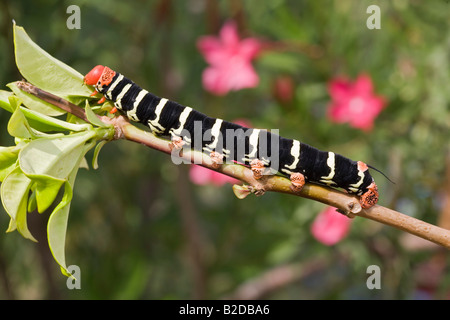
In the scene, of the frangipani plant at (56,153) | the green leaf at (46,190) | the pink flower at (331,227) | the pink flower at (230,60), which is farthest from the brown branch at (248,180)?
the pink flower at (230,60)

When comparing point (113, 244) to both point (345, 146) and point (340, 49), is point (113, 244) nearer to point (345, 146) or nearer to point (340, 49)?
point (345, 146)

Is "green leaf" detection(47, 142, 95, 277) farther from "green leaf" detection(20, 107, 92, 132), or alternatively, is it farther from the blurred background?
the blurred background

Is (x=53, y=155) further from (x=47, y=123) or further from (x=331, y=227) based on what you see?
(x=331, y=227)

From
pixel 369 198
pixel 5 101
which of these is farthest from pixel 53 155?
pixel 369 198

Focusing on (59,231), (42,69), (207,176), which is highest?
(207,176)

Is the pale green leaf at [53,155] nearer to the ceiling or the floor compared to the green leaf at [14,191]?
nearer to the ceiling

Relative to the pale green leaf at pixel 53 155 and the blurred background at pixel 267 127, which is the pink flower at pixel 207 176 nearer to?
the blurred background at pixel 267 127

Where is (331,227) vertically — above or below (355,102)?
below
